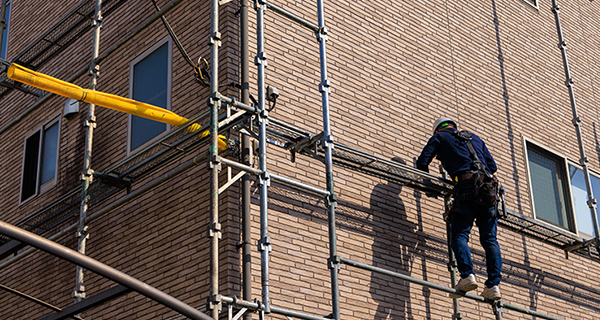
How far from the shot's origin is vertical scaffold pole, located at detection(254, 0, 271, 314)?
8.31 meters

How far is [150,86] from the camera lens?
10.8 m

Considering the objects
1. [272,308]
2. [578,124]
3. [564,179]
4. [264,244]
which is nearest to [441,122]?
[264,244]

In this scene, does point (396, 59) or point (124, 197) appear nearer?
point (124, 197)

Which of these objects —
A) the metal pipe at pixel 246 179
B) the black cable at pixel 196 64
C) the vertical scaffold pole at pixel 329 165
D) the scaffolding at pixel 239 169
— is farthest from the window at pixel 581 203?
the black cable at pixel 196 64

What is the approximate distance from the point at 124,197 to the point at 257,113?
78.9 inches

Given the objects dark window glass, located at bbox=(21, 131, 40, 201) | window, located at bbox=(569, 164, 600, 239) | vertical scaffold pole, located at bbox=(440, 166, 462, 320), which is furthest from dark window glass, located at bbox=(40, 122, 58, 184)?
Answer: window, located at bbox=(569, 164, 600, 239)

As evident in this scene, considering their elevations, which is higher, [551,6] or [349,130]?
[551,6]

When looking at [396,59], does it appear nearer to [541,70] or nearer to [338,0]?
[338,0]

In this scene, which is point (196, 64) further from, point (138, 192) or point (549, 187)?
point (549, 187)

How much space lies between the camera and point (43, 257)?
1134 centimetres

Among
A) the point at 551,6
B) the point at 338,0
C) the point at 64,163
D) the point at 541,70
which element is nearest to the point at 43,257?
the point at 64,163

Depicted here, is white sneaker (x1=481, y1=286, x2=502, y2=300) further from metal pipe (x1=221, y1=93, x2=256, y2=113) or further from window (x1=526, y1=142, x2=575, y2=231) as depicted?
metal pipe (x1=221, y1=93, x2=256, y2=113)

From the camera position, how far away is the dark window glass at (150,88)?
10.4 meters

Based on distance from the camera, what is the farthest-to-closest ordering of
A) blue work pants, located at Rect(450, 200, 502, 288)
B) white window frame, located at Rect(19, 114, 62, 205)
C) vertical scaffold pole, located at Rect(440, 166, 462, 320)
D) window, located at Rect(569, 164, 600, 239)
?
window, located at Rect(569, 164, 600, 239)
white window frame, located at Rect(19, 114, 62, 205)
vertical scaffold pole, located at Rect(440, 166, 462, 320)
blue work pants, located at Rect(450, 200, 502, 288)
